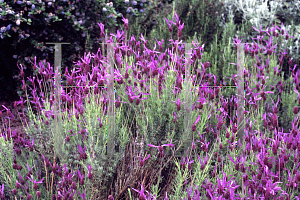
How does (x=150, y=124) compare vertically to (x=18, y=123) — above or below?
above

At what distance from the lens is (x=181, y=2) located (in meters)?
5.03

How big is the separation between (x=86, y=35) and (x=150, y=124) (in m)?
2.75

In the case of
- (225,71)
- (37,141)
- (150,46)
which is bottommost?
(37,141)

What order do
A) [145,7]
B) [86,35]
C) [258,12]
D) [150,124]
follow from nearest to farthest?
1. [150,124]
2. [86,35]
3. [258,12]
4. [145,7]

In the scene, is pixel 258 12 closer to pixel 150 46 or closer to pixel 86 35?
pixel 150 46

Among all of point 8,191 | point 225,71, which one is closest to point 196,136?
point 8,191

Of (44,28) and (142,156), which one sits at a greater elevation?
(44,28)

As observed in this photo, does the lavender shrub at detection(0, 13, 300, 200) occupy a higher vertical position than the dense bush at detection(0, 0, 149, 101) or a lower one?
lower

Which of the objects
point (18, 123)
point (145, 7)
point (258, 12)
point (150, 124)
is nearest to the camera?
point (150, 124)

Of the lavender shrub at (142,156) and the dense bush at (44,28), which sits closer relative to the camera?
the lavender shrub at (142,156)

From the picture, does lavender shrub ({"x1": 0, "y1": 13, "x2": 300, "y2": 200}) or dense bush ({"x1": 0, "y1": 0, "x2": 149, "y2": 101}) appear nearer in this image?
lavender shrub ({"x1": 0, "y1": 13, "x2": 300, "y2": 200})

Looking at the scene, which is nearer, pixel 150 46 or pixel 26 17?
pixel 26 17

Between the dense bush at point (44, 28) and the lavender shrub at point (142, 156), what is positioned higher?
the dense bush at point (44, 28)

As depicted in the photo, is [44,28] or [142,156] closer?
[142,156]
